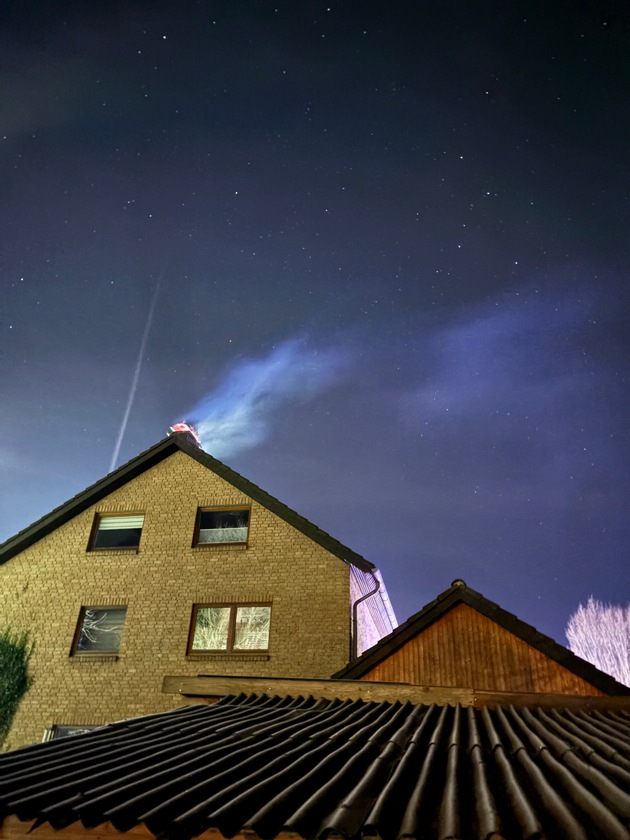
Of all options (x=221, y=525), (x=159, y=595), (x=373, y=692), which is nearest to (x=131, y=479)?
(x=221, y=525)

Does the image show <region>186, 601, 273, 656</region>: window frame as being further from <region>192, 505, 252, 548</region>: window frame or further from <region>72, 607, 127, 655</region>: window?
<region>72, 607, 127, 655</region>: window

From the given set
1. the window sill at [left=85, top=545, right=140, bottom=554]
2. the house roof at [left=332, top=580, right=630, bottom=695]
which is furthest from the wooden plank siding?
the window sill at [left=85, top=545, right=140, bottom=554]

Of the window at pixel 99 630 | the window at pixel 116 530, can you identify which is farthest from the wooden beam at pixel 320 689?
the window at pixel 116 530

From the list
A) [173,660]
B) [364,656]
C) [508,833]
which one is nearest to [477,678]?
[364,656]

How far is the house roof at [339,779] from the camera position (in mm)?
3307

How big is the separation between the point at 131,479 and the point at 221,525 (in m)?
3.60

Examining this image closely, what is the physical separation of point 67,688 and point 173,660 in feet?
9.82

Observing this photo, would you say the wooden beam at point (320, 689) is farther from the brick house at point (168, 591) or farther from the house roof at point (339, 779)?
the brick house at point (168, 591)

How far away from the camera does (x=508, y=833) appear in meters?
3.10

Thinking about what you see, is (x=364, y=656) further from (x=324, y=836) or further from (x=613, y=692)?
(x=324, y=836)

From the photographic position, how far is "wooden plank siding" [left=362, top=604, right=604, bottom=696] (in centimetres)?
1127

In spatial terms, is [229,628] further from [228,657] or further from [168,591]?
[168,591]

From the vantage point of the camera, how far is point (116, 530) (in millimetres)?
18250

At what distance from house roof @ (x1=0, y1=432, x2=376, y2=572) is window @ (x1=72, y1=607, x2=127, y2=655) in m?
3.03
